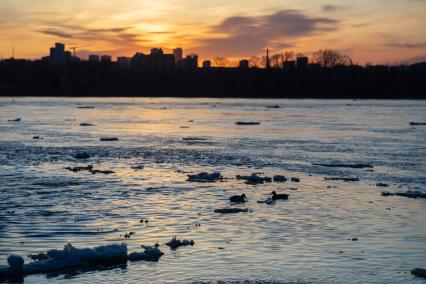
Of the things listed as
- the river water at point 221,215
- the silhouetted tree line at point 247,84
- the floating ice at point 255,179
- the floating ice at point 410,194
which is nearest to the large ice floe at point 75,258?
the river water at point 221,215

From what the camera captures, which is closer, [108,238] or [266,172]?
[108,238]

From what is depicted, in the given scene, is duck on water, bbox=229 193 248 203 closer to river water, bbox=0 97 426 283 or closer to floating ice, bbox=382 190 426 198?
river water, bbox=0 97 426 283

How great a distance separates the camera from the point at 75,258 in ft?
41.5

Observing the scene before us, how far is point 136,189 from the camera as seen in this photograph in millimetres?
22094

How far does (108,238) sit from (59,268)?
2.50 meters

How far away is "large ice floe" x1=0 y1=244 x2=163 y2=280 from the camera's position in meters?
11.9

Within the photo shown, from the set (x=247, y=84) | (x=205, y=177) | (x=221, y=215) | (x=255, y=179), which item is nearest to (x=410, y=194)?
(x=255, y=179)

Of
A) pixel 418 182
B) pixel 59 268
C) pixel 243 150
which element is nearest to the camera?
pixel 59 268

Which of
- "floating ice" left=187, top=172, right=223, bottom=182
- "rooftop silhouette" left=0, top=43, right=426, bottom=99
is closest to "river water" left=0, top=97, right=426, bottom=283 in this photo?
"floating ice" left=187, top=172, right=223, bottom=182

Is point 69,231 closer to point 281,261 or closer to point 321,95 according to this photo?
point 281,261

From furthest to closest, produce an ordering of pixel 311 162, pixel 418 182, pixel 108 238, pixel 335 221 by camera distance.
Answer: pixel 311 162, pixel 418 182, pixel 335 221, pixel 108 238

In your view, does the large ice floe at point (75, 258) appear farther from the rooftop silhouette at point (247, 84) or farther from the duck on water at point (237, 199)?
the rooftop silhouette at point (247, 84)

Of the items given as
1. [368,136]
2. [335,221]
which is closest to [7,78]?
[368,136]

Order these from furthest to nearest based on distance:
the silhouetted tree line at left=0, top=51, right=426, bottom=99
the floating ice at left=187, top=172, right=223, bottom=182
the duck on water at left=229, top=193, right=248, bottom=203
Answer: the silhouetted tree line at left=0, top=51, right=426, bottom=99, the floating ice at left=187, top=172, right=223, bottom=182, the duck on water at left=229, top=193, right=248, bottom=203
